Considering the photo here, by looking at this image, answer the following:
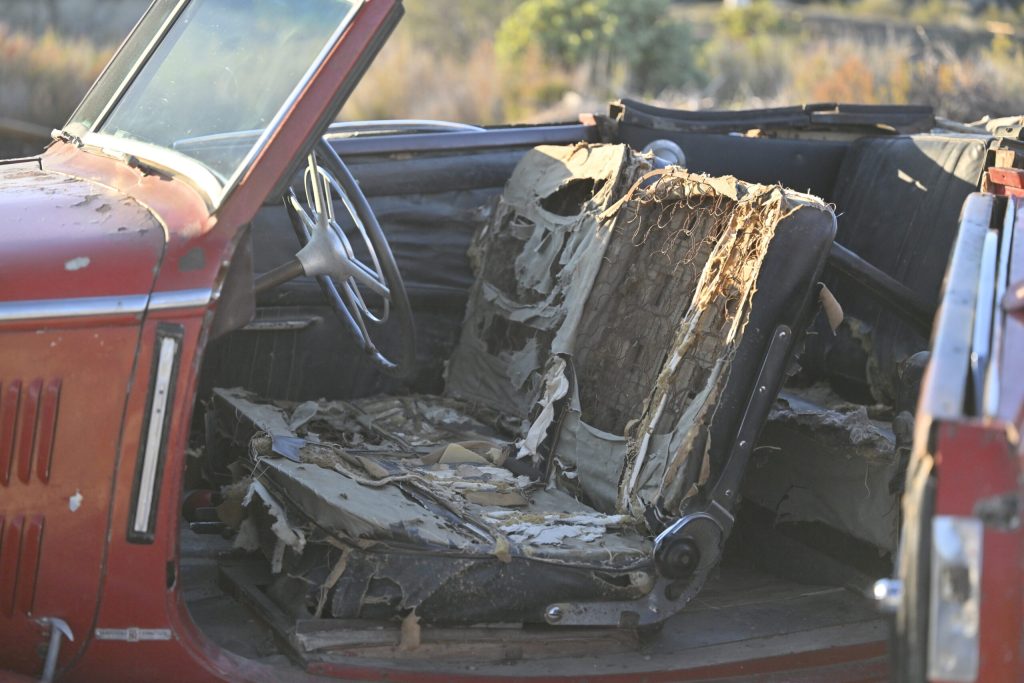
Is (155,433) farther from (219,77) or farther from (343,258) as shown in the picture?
(219,77)

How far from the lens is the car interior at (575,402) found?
242 centimetres

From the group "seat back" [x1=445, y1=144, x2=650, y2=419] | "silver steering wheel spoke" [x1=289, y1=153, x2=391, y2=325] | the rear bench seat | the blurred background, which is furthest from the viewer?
the blurred background

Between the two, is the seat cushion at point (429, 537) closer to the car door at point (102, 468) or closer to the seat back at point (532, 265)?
the car door at point (102, 468)

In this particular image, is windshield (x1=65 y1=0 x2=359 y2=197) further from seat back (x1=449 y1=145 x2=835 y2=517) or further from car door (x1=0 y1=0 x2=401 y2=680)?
seat back (x1=449 y1=145 x2=835 y2=517)

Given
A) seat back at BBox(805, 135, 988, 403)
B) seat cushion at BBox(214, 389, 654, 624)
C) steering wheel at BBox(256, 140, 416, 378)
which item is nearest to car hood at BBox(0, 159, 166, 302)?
steering wheel at BBox(256, 140, 416, 378)

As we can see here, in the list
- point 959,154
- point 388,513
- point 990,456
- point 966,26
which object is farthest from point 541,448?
point 966,26

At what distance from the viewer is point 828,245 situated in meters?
2.60

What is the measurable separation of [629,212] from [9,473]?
1642 millimetres

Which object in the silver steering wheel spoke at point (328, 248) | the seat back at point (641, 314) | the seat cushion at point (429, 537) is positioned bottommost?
the seat cushion at point (429, 537)

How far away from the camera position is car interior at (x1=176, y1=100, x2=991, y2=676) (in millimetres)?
2424

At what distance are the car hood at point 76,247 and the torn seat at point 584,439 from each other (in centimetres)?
61

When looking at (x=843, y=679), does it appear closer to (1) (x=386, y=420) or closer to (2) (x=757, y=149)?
(1) (x=386, y=420)

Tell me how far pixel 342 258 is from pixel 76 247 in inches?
23.2

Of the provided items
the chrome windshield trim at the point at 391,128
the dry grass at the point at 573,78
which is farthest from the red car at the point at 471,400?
the dry grass at the point at 573,78
